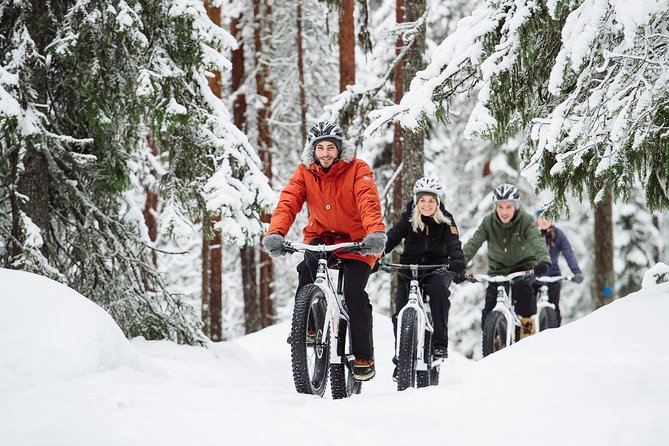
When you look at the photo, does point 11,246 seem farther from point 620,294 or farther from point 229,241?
point 620,294

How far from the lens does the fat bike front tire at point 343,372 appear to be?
6129mm

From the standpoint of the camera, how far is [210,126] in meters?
8.41

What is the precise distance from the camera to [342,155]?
244 inches

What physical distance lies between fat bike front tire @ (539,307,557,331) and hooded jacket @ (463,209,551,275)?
5.47 ft

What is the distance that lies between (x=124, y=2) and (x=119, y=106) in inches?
50.7

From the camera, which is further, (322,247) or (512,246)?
(512,246)

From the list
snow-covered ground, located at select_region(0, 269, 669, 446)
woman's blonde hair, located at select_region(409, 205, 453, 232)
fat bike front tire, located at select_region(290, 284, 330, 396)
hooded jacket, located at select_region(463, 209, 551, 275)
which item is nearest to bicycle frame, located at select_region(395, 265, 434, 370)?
woman's blonde hair, located at select_region(409, 205, 453, 232)

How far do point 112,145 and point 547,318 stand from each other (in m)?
7.10

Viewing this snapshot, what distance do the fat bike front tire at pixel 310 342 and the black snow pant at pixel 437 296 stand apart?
1656 millimetres

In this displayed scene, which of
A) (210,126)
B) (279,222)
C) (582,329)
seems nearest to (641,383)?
(582,329)

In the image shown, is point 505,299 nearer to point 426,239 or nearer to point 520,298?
point 520,298

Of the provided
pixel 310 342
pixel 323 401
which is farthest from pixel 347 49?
pixel 323 401

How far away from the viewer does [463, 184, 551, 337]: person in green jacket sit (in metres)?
8.91

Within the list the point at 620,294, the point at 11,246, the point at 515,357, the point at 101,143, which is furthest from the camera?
the point at 620,294
